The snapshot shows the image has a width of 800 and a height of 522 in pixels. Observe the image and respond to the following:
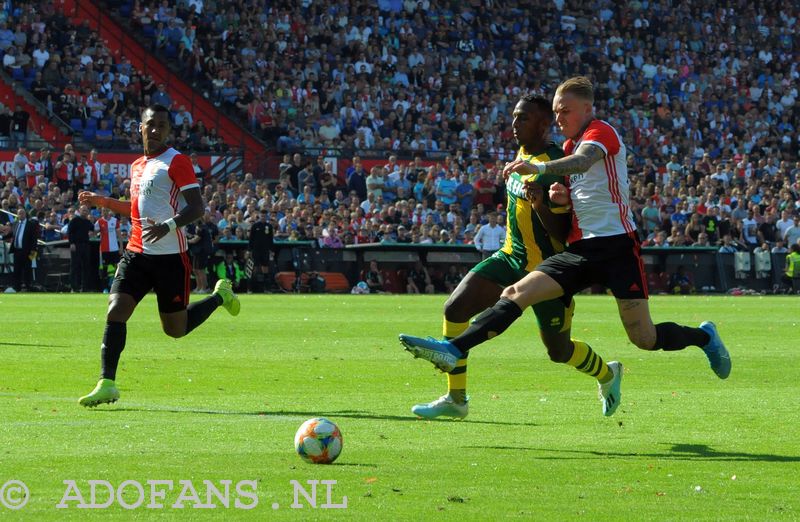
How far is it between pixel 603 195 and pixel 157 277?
13.0 feet

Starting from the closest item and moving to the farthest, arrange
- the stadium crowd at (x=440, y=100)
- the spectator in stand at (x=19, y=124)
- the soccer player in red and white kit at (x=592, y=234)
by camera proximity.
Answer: the soccer player in red and white kit at (x=592, y=234) < the spectator in stand at (x=19, y=124) < the stadium crowd at (x=440, y=100)

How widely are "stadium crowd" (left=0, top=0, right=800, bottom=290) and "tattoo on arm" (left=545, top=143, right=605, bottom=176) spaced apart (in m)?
25.6

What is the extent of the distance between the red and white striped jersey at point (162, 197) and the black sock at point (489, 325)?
3443 millimetres

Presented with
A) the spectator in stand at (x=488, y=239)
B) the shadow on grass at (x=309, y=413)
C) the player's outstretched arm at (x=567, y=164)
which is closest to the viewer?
the player's outstretched arm at (x=567, y=164)

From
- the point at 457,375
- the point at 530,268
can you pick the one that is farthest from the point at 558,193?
the point at 457,375

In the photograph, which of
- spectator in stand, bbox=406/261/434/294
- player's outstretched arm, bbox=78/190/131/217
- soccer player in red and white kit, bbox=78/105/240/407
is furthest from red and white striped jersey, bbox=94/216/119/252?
soccer player in red and white kit, bbox=78/105/240/407

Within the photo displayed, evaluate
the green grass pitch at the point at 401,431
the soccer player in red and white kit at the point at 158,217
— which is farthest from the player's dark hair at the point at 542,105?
the soccer player in red and white kit at the point at 158,217

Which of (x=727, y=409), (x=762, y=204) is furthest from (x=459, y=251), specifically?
(x=727, y=409)

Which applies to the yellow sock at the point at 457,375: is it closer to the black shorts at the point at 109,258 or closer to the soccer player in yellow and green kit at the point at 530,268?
the soccer player in yellow and green kit at the point at 530,268

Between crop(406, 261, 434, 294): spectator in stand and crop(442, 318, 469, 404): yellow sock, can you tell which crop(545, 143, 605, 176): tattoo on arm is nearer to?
crop(442, 318, 469, 404): yellow sock

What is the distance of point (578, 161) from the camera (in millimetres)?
9000

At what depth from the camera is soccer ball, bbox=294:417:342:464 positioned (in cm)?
793

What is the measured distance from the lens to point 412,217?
125 feet

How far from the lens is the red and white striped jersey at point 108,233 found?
33875 millimetres
